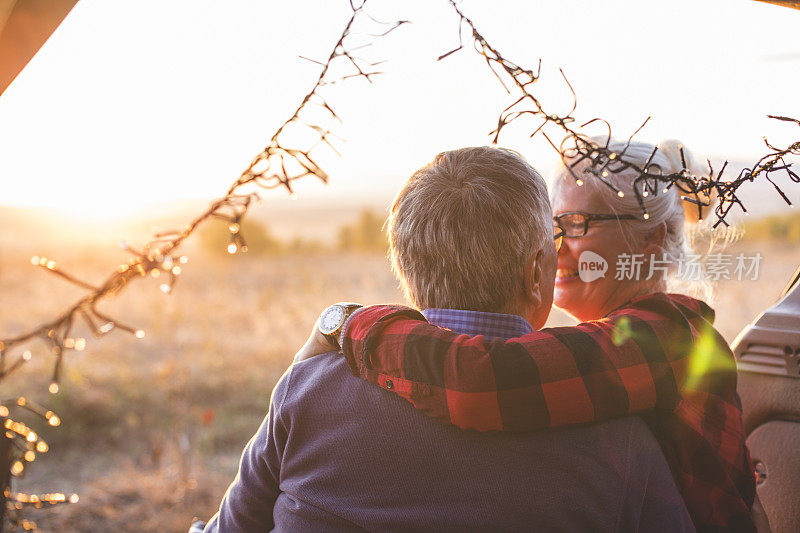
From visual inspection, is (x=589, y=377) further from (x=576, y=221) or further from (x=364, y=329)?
(x=576, y=221)

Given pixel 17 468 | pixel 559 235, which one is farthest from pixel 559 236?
pixel 17 468

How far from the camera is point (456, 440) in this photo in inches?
45.4

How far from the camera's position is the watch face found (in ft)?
4.28

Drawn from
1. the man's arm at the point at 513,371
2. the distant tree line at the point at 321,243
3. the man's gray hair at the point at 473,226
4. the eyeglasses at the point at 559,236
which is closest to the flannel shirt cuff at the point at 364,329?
the man's arm at the point at 513,371

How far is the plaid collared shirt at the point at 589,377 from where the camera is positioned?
1109 mm

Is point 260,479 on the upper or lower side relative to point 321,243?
lower

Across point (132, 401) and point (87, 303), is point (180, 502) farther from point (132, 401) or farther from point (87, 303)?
point (87, 303)

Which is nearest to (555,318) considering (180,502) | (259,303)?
(259,303)

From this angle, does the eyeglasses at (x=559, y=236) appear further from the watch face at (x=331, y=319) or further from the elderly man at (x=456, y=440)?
the watch face at (x=331, y=319)

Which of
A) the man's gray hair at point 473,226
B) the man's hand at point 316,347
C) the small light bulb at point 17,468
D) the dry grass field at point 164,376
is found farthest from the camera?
the dry grass field at point 164,376

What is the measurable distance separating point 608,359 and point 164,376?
6.51 meters

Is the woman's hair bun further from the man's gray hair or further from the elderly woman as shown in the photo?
the man's gray hair

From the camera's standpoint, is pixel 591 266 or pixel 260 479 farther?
pixel 591 266

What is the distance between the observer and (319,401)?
1237mm
